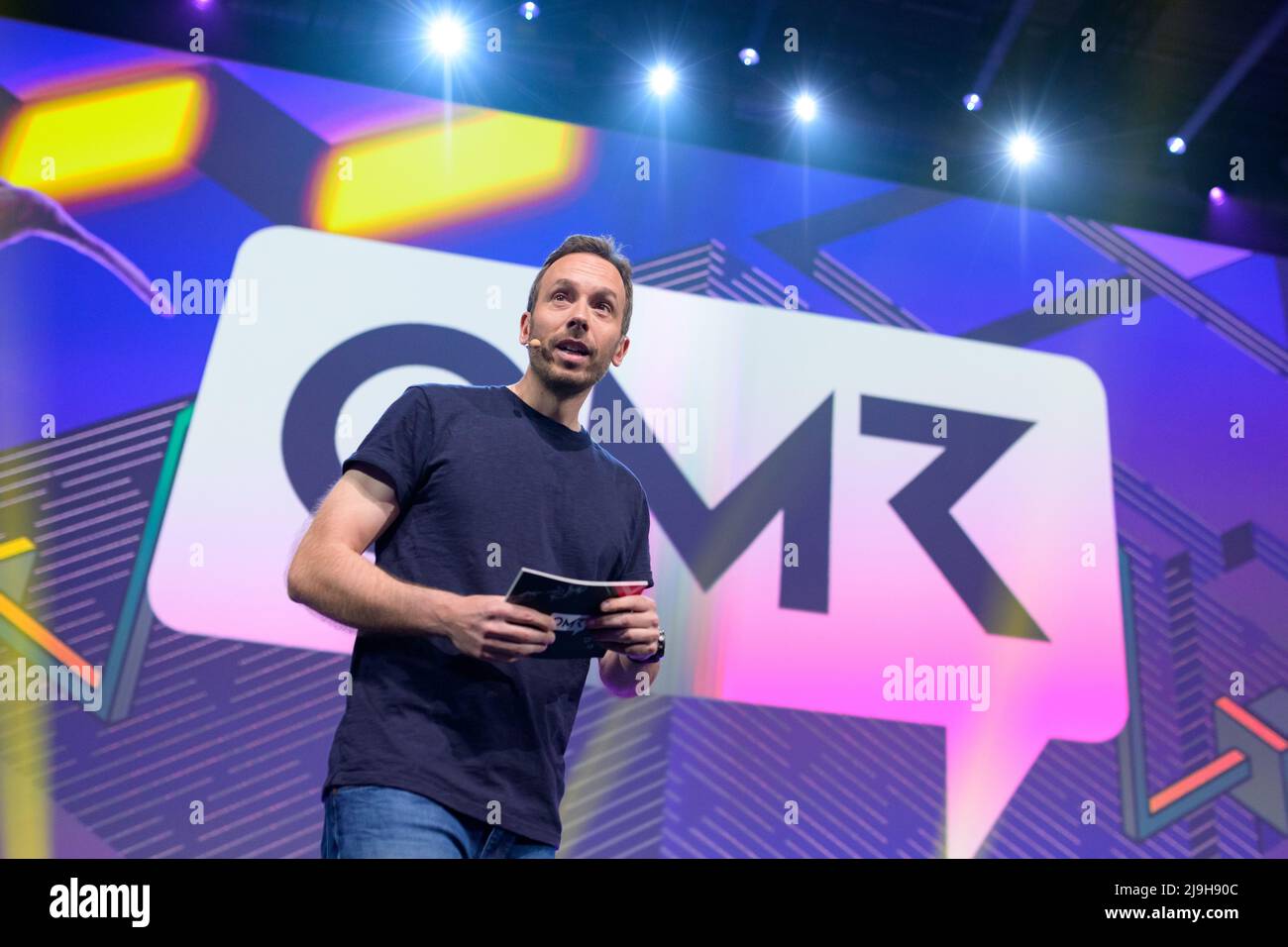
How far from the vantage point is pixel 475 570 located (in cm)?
160

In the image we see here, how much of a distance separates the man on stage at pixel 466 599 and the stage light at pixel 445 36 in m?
2.60

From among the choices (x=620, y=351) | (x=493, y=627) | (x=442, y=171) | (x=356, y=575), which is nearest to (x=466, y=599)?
(x=493, y=627)

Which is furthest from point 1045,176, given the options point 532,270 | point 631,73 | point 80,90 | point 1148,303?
point 80,90

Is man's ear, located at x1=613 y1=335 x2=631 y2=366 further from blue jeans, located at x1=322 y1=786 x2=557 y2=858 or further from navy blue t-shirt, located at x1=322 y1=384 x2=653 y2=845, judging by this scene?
blue jeans, located at x1=322 y1=786 x2=557 y2=858

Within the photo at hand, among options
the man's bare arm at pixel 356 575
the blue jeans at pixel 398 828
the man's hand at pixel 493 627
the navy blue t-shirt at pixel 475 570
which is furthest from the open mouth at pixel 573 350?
the blue jeans at pixel 398 828

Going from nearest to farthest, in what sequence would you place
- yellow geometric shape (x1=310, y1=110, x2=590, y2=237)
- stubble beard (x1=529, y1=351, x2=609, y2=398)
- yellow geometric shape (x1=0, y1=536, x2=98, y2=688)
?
stubble beard (x1=529, y1=351, x2=609, y2=398) < yellow geometric shape (x1=0, y1=536, x2=98, y2=688) < yellow geometric shape (x1=310, y1=110, x2=590, y2=237)

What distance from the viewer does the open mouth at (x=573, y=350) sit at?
1.84 m

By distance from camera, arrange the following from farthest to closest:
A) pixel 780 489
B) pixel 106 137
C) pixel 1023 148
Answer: pixel 1023 148 → pixel 780 489 → pixel 106 137

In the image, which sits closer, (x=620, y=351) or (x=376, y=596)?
(x=376, y=596)

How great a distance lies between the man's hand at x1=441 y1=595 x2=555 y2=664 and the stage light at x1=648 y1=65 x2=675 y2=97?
10.5ft

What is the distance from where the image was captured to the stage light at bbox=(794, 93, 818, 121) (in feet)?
14.3

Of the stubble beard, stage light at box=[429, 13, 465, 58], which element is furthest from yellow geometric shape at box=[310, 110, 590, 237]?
the stubble beard

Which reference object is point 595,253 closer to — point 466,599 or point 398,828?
point 466,599

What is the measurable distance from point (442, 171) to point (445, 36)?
1.90ft
